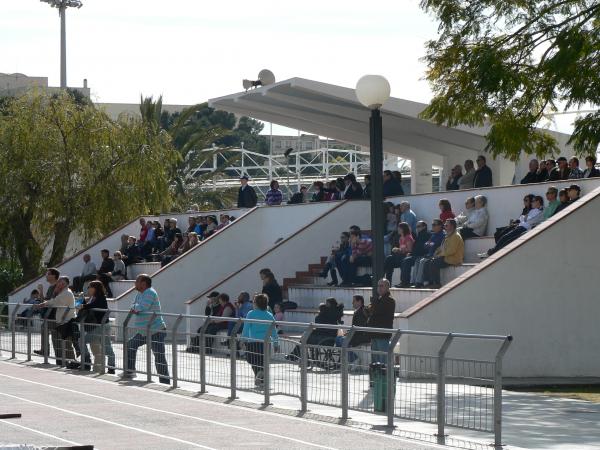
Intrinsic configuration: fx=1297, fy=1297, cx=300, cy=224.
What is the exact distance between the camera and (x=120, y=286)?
37.0 m

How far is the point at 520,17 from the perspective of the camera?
23.7 m

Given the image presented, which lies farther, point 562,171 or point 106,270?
point 106,270

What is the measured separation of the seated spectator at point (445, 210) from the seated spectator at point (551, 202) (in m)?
3.18

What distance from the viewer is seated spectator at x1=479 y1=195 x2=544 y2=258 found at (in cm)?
2480

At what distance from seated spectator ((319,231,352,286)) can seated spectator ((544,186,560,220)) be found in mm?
5638

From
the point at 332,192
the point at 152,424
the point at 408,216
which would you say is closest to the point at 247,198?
the point at 332,192

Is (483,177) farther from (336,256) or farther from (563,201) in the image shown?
(563,201)

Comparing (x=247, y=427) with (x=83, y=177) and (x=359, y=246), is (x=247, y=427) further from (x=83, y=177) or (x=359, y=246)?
(x=83, y=177)

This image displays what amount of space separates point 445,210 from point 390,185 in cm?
393

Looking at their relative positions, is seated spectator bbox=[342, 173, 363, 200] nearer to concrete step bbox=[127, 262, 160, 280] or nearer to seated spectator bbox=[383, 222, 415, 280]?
seated spectator bbox=[383, 222, 415, 280]

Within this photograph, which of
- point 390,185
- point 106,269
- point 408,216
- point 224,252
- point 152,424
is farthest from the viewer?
point 106,269

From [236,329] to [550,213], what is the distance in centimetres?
851

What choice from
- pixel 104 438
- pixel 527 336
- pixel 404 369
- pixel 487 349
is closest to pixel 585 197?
pixel 527 336

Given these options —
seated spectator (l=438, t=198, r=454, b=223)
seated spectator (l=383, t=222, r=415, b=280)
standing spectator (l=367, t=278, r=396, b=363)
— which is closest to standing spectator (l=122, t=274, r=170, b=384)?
standing spectator (l=367, t=278, r=396, b=363)
